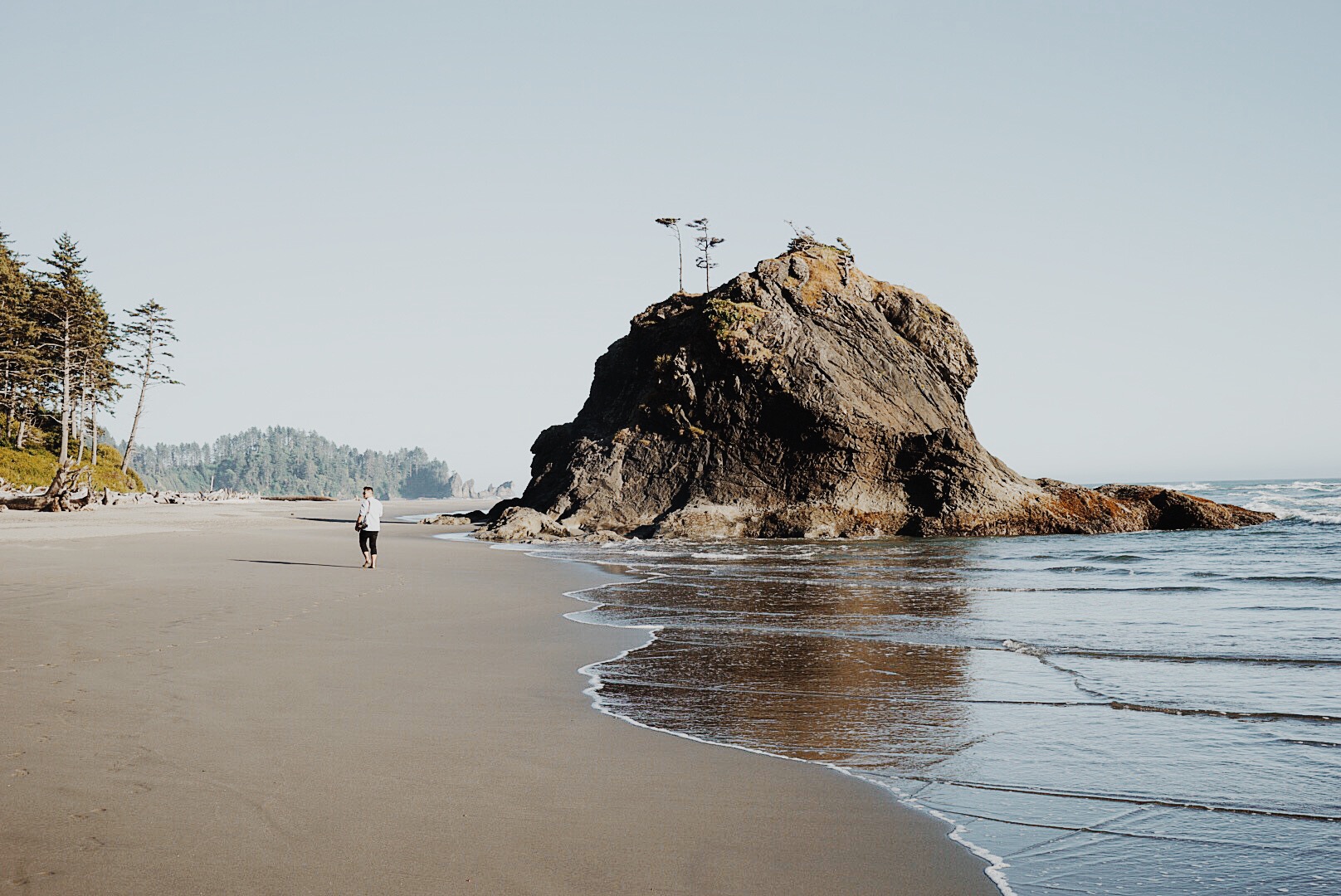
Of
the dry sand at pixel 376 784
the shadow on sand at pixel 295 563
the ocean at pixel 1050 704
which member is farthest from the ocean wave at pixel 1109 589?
the shadow on sand at pixel 295 563

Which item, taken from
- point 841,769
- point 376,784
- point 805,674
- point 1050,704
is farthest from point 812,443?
point 376,784

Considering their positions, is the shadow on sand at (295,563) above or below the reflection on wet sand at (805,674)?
above

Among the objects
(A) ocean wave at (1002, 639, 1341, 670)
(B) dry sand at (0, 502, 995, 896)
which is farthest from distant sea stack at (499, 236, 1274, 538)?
(B) dry sand at (0, 502, 995, 896)

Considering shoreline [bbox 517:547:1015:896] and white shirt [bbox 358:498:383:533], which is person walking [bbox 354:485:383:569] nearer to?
white shirt [bbox 358:498:383:533]

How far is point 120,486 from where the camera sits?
5750 centimetres

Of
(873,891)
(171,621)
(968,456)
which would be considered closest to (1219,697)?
(873,891)

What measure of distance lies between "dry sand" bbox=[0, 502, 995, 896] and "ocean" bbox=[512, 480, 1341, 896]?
1.62ft

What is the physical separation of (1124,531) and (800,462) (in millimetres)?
12222

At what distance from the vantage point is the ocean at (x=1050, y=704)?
438 centimetres

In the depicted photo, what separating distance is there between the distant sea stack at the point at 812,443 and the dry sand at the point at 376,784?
2490 cm

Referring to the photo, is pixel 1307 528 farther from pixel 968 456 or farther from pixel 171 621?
pixel 171 621

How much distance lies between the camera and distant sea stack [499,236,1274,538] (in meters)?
33.9

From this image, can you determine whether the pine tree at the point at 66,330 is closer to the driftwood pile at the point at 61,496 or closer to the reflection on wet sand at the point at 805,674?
the driftwood pile at the point at 61,496

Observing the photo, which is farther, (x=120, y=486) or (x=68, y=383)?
(x=120, y=486)
